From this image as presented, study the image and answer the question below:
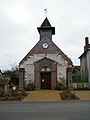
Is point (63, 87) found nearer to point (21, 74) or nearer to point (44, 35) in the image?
point (21, 74)

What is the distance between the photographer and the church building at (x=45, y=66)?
126 ft

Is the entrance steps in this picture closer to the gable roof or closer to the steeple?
the gable roof

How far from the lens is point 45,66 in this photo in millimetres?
38906

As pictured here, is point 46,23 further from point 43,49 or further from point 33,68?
point 33,68

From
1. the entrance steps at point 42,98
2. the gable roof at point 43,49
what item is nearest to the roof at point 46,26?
the gable roof at point 43,49

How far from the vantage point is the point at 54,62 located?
1528 inches

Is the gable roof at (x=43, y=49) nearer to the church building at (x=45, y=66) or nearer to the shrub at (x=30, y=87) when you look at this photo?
the church building at (x=45, y=66)

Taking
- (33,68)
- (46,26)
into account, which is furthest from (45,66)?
(46,26)

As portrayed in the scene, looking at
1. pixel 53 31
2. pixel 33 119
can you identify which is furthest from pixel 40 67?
pixel 33 119

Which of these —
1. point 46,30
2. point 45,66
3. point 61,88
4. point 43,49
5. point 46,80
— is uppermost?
point 46,30

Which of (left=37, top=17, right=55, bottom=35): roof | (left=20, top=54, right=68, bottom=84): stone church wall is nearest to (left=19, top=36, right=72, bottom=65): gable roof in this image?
(left=20, top=54, right=68, bottom=84): stone church wall

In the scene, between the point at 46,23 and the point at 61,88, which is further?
the point at 46,23

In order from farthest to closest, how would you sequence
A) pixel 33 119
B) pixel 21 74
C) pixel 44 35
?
pixel 44 35 < pixel 21 74 < pixel 33 119

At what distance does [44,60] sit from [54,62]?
1516 mm
